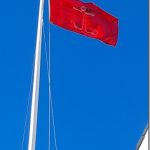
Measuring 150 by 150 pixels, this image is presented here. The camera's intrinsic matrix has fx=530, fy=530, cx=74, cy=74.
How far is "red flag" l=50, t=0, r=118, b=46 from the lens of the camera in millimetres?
18859

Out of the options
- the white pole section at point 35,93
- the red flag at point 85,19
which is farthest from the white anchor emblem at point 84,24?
the white pole section at point 35,93

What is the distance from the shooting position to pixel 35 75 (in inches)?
650

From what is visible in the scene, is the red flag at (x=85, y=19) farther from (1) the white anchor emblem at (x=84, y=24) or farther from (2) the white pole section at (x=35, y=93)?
(2) the white pole section at (x=35, y=93)

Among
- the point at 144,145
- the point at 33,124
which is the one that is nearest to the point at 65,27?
the point at 33,124

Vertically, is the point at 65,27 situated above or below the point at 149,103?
above

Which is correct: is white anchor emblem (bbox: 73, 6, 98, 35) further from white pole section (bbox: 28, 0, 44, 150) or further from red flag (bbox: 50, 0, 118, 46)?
white pole section (bbox: 28, 0, 44, 150)

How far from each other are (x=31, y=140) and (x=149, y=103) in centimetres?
545

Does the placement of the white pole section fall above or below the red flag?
below

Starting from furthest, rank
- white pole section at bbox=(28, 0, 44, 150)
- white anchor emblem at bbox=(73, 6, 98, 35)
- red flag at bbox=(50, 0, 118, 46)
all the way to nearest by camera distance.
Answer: white anchor emblem at bbox=(73, 6, 98, 35)
red flag at bbox=(50, 0, 118, 46)
white pole section at bbox=(28, 0, 44, 150)

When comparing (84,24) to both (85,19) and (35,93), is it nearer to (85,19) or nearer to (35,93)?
(85,19)

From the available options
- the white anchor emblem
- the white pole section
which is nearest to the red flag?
the white anchor emblem

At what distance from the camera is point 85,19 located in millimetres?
19531

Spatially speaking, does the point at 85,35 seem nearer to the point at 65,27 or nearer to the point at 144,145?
the point at 65,27

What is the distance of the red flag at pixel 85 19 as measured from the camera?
18859mm
